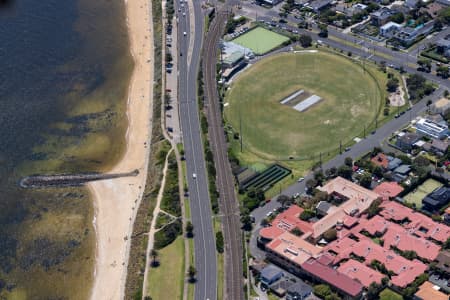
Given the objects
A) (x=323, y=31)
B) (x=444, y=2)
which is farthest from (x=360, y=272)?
(x=444, y=2)

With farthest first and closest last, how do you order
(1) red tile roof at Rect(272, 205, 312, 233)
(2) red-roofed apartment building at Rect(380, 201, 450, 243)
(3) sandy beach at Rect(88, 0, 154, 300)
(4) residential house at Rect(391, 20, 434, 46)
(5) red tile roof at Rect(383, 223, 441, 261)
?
(4) residential house at Rect(391, 20, 434, 46) → (1) red tile roof at Rect(272, 205, 312, 233) → (2) red-roofed apartment building at Rect(380, 201, 450, 243) → (3) sandy beach at Rect(88, 0, 154, 300) → (5) red tile roof at Rect(383, 223, 441, 261)

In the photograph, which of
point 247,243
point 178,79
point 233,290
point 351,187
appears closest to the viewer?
point 233,290

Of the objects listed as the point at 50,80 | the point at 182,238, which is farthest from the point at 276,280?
the point at 50,80

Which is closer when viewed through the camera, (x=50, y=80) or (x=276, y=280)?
(x=276, y=280)

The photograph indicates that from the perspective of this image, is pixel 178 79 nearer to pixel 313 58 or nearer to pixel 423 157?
pixel 313 58

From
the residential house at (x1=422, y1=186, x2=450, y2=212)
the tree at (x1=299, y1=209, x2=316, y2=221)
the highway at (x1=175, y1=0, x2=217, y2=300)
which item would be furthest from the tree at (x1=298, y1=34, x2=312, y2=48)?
the tree at (x1=299, y1=209, x2=316, y2=221)

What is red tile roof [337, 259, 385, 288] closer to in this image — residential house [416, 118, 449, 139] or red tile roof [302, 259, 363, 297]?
red tile roof [302, 259, 363, 297]

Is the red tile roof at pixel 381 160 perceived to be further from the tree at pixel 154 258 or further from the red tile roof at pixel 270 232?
the tree at pixel 154 258
